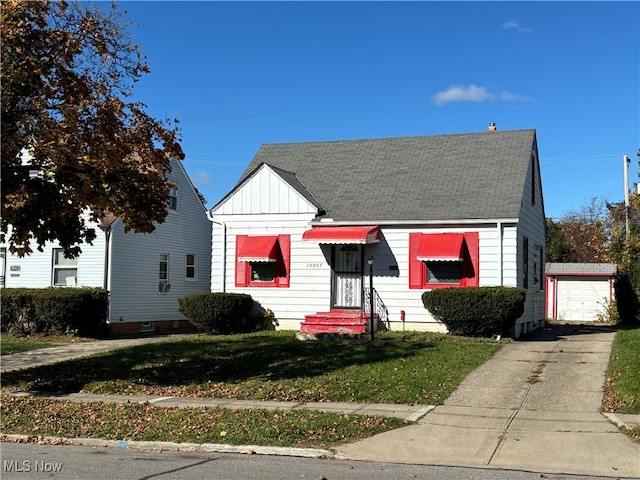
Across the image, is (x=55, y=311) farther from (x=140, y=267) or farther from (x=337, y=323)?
(x=337, y=323)

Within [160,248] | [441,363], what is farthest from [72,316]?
[441,363]

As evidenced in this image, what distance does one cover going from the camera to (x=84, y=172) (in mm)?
11633

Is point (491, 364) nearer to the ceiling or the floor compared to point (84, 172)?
nearer to the floor

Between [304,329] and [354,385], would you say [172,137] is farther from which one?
[304,329]

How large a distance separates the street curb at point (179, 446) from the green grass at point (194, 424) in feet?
0.47

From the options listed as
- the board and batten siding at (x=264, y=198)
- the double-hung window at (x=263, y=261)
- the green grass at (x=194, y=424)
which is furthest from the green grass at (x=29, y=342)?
the green grass at (x=194, y=424)

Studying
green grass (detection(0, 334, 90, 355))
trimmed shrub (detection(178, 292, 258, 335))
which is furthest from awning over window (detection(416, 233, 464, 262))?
green grass (detection(0, 334, 90, 355))

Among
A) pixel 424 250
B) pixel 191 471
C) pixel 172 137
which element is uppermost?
pixel 172 137

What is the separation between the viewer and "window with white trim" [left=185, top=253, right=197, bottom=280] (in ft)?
90.6

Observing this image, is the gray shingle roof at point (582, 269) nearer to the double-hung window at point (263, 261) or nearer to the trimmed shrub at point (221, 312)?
the double-hung window at point (263, 261)

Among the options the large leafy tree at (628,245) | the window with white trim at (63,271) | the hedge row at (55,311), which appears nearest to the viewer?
the hedge row at (55,311)

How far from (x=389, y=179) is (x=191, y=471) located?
1525 cm

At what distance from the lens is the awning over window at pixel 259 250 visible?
2047 cm

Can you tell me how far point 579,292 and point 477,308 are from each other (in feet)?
49.6
